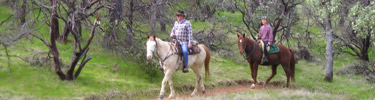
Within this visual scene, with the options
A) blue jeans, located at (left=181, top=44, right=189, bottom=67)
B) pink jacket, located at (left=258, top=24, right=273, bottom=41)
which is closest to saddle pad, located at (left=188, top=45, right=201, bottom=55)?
blue jeans, located at (left=181, top=44, right=189, bottom=67)

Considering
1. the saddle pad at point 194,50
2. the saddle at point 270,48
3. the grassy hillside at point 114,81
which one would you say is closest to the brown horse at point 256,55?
the saddle at point 270,48

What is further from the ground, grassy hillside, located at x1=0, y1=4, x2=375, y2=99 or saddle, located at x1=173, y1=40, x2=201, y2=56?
saddle, located at x1=173, y1=40, x2=201, y2=56

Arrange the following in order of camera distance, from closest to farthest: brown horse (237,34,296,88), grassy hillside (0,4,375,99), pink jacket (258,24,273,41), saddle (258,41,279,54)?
grassy hillside (0,4,375,99) < brown horse (237,34,296,88) < pink jacket (258,24,273,41) < saddle (258,41,279,54)

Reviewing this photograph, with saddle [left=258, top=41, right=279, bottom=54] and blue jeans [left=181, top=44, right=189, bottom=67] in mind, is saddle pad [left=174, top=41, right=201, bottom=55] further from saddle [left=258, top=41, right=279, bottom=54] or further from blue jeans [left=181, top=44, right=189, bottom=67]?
saddle [left=258, top=41, right=279, bottom=54]

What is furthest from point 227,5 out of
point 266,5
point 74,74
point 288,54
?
point 74,74

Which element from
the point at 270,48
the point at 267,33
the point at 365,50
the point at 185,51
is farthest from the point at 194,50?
the point at 365,50

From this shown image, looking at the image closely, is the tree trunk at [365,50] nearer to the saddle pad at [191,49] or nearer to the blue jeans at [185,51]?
the saddle pad at [191,49]

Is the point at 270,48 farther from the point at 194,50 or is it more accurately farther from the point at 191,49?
the point at 191,49

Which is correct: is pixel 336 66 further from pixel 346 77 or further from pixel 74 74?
pixel 74 74

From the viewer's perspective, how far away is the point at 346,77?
922 inches

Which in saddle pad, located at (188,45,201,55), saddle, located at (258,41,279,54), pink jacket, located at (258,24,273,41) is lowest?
saddle, located at (258,41,279,54)

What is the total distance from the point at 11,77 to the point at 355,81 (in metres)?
17.2

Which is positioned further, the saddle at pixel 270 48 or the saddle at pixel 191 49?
the saddle at pixel 270 48

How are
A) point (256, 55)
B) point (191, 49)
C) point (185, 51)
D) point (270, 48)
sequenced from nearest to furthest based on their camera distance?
point (185, 51)
point (191, 49)
point (256, 55)
point (270, 48)
